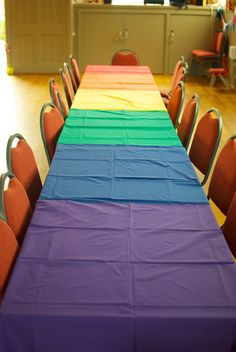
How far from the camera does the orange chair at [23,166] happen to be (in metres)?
2.12

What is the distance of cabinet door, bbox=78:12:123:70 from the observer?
8977mm

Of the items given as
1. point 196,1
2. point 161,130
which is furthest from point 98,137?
point 196,1

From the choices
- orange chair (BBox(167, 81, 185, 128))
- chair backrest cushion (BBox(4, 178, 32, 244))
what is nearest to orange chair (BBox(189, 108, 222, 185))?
orange chair (BBox(167, 81, 185, 128))

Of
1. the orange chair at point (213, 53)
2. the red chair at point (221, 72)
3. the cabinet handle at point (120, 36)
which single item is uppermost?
the cabinet handle at point (120, 36)

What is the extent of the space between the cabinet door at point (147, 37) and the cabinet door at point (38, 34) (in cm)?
116

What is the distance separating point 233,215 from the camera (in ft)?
6.17

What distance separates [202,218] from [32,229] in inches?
24.1

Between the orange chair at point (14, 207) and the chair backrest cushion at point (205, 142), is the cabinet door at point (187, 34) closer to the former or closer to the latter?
the chair backrest cushion at point (205, 142)

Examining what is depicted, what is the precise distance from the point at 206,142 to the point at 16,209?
1333 millimetres

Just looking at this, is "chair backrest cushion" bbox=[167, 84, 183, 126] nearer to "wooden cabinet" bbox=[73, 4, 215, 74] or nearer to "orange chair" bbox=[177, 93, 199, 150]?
"orange chair" bbox=[177, 93, 199, 150]

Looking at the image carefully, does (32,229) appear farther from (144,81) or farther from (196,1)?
(196,1)

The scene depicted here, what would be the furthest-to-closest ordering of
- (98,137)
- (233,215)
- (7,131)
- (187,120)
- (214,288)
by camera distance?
1. (7,131)
2. (187,120)
3. (98,137)
4. (233,215)
5. (214,288)

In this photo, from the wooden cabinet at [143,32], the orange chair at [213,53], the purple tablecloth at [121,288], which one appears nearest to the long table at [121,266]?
the purple tablecloth at [121,288]

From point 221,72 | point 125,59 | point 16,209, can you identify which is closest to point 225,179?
point 16,209
